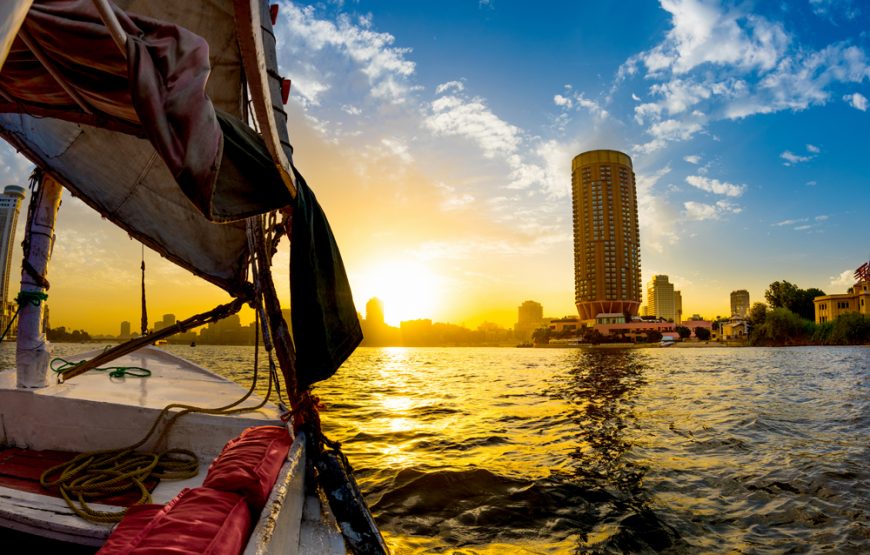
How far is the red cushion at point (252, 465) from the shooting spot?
2504 mm

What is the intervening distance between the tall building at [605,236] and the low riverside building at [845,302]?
44.4 m

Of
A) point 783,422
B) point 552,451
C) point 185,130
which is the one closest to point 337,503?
point 185,130

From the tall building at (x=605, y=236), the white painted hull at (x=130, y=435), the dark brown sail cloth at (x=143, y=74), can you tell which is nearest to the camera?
the dark brown sail cloth at (x=143, y=74)

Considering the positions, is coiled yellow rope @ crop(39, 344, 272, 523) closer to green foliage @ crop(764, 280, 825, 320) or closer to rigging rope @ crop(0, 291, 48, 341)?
rigging rope @ crop(0, 291, 48, 341)

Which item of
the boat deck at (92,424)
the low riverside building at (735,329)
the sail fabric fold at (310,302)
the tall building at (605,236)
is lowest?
the low riverside building at (735,329)

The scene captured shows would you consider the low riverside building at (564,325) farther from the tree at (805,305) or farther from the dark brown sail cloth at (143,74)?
the dark brown sail cloth at (143,74)

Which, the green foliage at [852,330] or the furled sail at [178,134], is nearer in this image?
the furled sail at [178,134]

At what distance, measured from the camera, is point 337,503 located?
11.6ft

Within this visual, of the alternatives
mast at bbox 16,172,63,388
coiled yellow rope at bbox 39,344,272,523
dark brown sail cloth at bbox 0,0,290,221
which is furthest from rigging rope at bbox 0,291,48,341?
dark brown sail cloth at bbox 0,0,290,221

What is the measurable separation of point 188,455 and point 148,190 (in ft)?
11.2

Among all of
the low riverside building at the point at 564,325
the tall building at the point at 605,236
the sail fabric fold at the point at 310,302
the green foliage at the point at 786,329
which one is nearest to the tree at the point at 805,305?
the green foliage at the point at 786,329

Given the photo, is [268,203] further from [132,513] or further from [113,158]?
[113,158]

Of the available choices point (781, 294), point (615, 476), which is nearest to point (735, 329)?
point (781, 294)

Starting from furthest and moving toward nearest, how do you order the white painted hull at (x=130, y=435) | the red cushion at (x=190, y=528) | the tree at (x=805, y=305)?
the tree at (x=805, y=305)
the white painted hull at (x=130, y=435)
the red cushion at (x=190, y=528)
